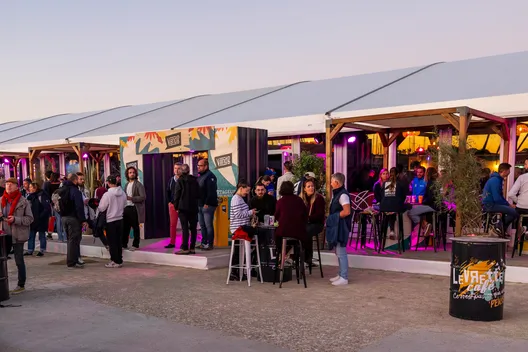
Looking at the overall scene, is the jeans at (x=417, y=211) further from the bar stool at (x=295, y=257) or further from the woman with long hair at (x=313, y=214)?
the bar stool at (x=295, y=257)

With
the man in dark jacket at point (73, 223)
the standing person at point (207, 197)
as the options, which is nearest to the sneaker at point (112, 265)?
the man in dark jacket at point (73, 223)

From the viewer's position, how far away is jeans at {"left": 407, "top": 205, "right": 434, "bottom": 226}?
27.4 ft

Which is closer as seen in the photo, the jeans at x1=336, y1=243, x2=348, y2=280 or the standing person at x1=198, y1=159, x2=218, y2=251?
the jeans at x1=336, y1=243, x2=348, y2=280

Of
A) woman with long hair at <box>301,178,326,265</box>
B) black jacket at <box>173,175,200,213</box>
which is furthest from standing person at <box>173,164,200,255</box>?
woman with long hair at <box>301,178,326,265</box>

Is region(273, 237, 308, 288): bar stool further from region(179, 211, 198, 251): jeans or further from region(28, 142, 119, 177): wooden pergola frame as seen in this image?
region(28, 142, 119, 177): wooden pergola frame

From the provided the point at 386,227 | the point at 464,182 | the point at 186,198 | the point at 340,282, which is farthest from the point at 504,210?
the point at 186,198

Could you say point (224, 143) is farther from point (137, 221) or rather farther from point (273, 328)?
point (273, 328)

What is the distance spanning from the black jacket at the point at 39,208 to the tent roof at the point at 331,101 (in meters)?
4.11

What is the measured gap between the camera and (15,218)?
6.33 meters

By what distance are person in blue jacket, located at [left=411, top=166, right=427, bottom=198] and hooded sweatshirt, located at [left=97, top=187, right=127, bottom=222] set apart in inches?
204

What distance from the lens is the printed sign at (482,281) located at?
4754mm

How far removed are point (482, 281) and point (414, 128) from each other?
622 centimetres

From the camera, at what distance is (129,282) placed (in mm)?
7039

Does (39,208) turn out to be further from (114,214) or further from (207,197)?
(207,197)
